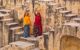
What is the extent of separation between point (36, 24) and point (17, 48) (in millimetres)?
1446

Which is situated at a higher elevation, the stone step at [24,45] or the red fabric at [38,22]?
the red fabric at [38,22]

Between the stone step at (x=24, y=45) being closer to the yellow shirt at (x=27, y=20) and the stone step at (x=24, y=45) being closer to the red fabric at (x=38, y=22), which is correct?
the red fabric at (x=38, y=22)

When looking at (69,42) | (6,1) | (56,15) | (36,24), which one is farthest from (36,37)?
(6,1)

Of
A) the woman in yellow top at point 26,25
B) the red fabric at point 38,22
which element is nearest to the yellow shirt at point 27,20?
the woman in yellow top at point 26,25

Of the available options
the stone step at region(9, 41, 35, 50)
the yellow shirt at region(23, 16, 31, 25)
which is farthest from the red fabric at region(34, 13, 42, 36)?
the stone step at region(9, 41, 35, 50)

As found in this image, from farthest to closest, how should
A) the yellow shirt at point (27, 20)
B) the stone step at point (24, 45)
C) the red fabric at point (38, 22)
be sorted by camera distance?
→ the yellow shirt at point (27, 20) → the red fabric at point (38, 22) → the stone step at point (24, 45)

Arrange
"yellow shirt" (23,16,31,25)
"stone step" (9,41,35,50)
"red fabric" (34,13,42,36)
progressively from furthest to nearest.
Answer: "yellow shirt" (23,16,31,25), "red fabric" (34,13,42,36), "stone step" (9,41,35,50)

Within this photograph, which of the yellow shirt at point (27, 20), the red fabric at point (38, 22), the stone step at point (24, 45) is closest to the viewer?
the stone step at point (24, 45)

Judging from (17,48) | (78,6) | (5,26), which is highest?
(78,6)

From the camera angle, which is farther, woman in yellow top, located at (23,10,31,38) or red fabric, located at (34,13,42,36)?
Result: woman in yellow top, located at (23,10,31,38)

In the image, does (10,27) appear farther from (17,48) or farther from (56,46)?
A: (56,46)

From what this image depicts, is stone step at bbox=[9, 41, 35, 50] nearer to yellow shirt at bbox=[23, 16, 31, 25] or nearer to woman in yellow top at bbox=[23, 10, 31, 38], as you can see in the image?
woman in yellow top at bbox=[23, 10, 31, 38]

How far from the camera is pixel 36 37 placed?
1010cm

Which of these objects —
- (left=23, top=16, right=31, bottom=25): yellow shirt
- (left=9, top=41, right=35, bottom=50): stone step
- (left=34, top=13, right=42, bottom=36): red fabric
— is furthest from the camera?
(left=23, top=16, right=31, bottom=25): yellow shirt
